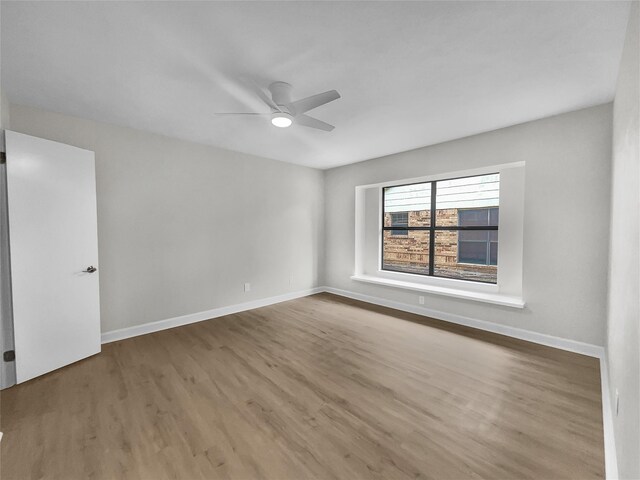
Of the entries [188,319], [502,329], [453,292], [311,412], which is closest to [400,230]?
[453,292]

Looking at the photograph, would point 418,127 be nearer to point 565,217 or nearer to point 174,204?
point 565,217

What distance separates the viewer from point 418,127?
321 centimetres

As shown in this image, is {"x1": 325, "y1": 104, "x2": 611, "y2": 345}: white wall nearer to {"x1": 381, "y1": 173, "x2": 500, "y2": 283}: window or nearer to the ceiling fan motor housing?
{"x1": 381, "y1": 173, "x2": 500, "y2": 283}: window

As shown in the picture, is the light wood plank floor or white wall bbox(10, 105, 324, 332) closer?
the light wood plank floor

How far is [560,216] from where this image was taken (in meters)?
2.90

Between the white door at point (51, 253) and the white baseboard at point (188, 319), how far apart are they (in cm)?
36

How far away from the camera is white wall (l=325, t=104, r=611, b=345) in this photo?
267cm

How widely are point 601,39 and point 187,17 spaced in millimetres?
2615

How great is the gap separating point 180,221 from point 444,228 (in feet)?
12.9

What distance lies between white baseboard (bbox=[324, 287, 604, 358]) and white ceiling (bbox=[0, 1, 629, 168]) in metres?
2.46

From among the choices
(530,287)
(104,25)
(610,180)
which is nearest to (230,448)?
(104,25)

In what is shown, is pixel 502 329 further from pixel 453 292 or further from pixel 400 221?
pixel 400 221

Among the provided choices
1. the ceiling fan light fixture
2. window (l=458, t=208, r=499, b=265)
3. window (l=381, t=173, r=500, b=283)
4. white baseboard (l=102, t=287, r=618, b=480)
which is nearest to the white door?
white baseboard (l=102, t=287, r=618, b=480)

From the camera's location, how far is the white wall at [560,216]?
2.67 m
